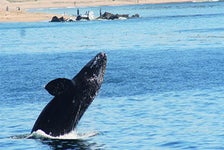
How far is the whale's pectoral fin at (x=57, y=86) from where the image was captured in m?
23.3

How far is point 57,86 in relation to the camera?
77.7 feet

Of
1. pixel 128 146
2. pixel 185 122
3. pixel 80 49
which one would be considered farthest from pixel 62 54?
pixel 128 146

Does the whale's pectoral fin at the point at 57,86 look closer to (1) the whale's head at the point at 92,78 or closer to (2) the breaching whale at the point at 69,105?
(2) the breaching whale at the point at 69,105

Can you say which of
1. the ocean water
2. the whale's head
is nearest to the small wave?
the ocean water

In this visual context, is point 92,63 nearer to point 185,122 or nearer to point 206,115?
point 185,122

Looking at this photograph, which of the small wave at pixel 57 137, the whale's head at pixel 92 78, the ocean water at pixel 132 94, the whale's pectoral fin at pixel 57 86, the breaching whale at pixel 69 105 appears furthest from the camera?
the ocean water at pixel 132 94

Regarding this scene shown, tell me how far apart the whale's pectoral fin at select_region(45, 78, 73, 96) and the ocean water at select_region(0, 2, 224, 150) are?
2.20 meters

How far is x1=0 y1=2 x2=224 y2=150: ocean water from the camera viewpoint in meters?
27.6

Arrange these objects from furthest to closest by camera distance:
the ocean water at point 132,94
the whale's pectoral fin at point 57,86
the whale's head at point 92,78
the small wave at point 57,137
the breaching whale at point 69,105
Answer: the ocean water at point 132,94 → the small wave at point 57,137 → the whale's head at point 92,78 → the breaching whale at point 69,105 → the whale's pectoral fin at point 57,86

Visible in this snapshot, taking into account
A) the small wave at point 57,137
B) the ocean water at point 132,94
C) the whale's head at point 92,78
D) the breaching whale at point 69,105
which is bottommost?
the ocean water at point 132,94

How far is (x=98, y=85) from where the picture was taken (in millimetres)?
25125

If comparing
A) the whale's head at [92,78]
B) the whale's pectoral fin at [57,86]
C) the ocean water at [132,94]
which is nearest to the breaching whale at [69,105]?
the whale's head at [92,78]

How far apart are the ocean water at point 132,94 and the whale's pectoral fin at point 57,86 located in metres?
2.20

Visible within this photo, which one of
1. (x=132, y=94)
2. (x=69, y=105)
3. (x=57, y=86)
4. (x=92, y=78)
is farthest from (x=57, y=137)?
(x=132, y=94)
